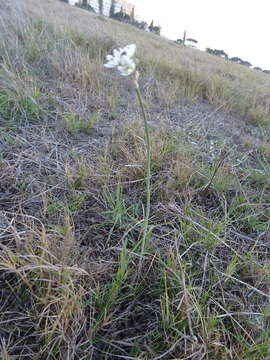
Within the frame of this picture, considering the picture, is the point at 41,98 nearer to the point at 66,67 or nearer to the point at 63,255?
the point at 66,67

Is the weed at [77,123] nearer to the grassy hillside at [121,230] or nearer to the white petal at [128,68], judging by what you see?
the grassy hillside at [121,230]

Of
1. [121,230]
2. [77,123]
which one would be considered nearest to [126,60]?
[121,230]

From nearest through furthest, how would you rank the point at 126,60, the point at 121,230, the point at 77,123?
the point at 126,60, the point at 121,230, the point at 77,123

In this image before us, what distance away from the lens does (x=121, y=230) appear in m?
1.10

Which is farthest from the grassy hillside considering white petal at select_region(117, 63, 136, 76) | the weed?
white petal at select_region(117, 63, 136, 76)

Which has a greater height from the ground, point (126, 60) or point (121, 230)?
point (126, 60)

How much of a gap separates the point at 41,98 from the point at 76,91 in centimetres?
39

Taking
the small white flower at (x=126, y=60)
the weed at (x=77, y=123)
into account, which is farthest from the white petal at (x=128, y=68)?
the weed at (x=77, y=123)

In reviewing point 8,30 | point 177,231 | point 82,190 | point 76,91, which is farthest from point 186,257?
point 8,30

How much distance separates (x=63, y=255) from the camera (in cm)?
83

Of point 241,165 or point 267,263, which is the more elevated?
point 241,165

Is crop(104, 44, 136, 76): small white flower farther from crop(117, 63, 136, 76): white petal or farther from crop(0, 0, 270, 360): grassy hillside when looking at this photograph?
crop(0, 0, 270, 360): grassy hillside

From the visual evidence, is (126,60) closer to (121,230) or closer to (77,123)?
(121,230)

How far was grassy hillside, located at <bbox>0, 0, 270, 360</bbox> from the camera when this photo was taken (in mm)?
741
